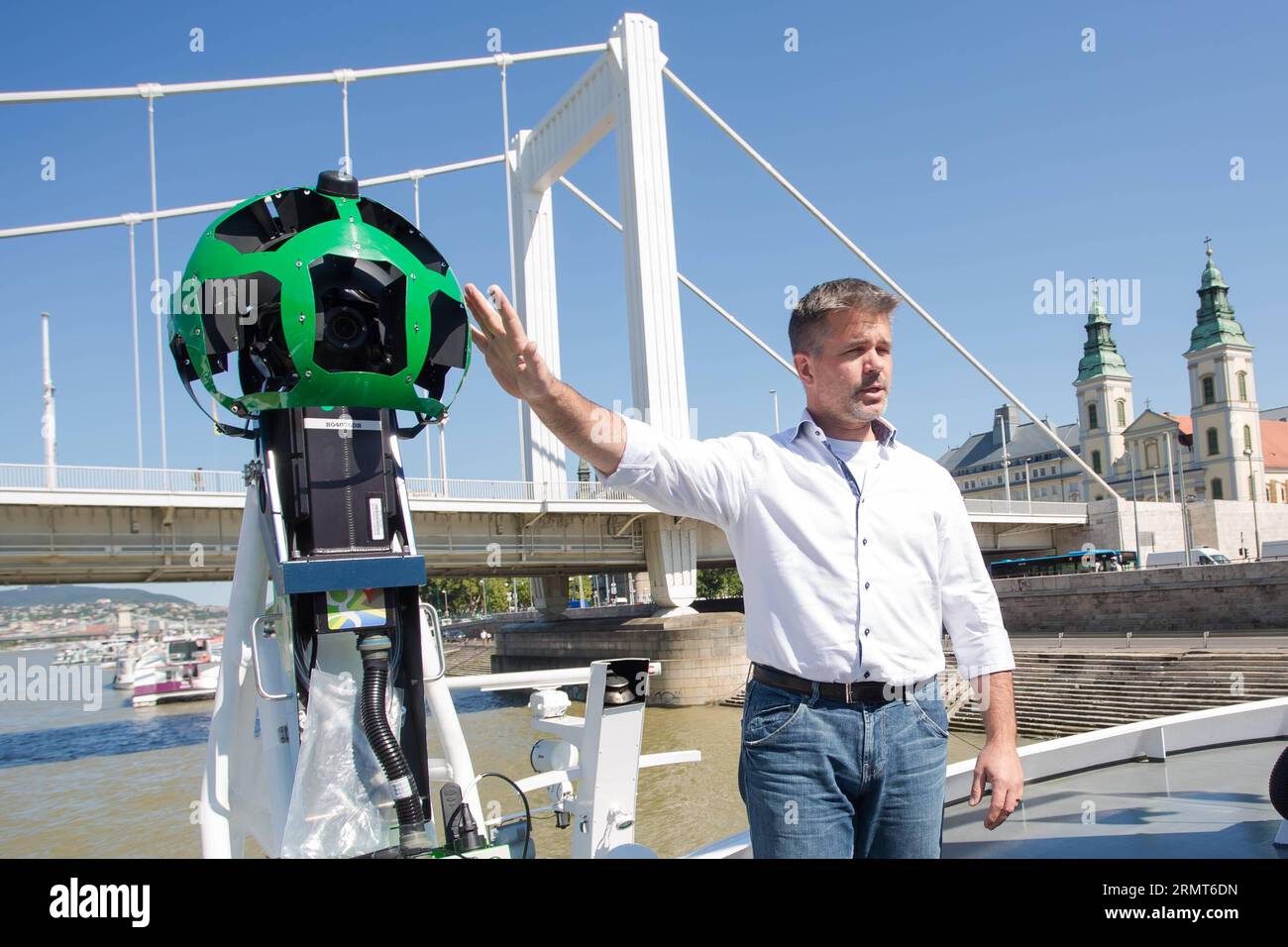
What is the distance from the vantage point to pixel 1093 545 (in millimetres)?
42250

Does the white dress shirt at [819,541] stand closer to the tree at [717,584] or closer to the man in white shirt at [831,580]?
the man in white shirt at [831,580]

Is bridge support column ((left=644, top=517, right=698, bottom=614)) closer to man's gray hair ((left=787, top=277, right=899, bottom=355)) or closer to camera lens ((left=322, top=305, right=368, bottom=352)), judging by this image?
camera lens ((left=322, top=305, right=368, bottom=352))

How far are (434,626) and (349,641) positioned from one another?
37 centimetres

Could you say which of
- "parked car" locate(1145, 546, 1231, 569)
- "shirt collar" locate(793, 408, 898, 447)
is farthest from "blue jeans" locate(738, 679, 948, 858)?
"parked car" locate(1145, 546, 1231, 569)

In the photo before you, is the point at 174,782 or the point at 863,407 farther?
the point at 174,782

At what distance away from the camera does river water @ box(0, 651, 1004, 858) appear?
14188 millimetres

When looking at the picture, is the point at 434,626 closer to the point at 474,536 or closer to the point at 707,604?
the point at 474,536

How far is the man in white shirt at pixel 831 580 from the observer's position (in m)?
1.92

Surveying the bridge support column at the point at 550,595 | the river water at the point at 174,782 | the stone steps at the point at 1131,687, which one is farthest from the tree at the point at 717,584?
the stone steps at the point at 1131,687

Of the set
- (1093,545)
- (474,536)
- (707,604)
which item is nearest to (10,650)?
(707,604)

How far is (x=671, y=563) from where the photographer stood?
29.6 m

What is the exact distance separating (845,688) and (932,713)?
0.27 metres

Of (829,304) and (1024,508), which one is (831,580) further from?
(1024,508)

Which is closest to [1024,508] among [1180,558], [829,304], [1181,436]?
[1180,558]
